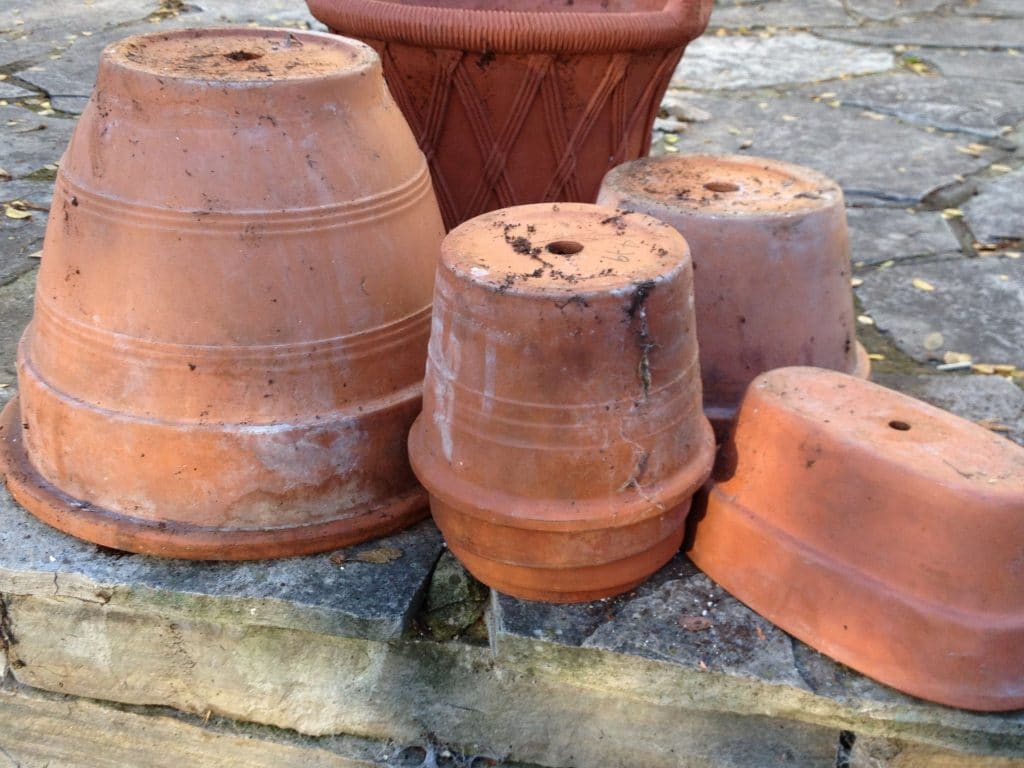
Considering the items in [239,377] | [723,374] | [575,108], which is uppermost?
[575,108]

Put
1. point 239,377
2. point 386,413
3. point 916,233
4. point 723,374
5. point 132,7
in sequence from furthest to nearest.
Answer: point 132,7, point 916,233, point 723,374, point 386,413, point 239,377

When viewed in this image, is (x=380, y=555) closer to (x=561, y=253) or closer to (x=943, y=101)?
(x=561, y=253)

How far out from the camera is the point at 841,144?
4809 mm

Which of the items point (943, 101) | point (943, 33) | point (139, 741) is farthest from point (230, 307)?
point (943, 33)

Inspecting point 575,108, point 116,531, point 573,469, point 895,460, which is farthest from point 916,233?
point 116,531

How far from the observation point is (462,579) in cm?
192

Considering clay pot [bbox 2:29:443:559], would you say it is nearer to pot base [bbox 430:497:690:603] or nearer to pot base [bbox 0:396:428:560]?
pot base [bbox 0:396:428:560]

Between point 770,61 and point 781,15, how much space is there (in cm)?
127

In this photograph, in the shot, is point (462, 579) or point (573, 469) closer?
point (573, 469)

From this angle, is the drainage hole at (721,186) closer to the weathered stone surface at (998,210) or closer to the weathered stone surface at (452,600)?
the weathered stone surface at (452,600)

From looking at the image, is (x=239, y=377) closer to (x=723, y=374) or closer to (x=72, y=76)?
(x=723, y=374)

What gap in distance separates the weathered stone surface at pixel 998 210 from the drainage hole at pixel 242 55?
296cm

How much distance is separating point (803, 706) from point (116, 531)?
50.2 inches

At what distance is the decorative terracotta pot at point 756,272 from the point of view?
203cm
